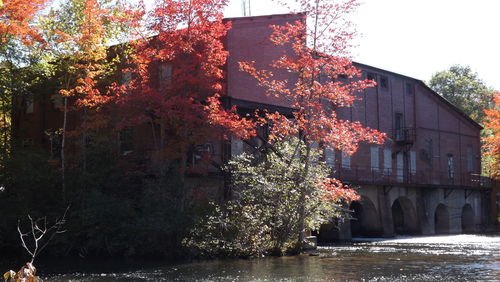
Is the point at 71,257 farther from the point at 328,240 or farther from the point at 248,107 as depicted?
the point at 328,240

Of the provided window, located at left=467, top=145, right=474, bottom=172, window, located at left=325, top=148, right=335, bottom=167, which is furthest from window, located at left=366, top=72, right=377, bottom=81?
window, located at left=467, top=145, right=474, bottom=172

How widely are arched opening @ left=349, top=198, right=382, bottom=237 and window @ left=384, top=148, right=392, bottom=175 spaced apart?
136 inches

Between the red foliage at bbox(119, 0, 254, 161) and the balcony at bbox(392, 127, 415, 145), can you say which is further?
the balcony at bbox(392, 127, 415, 145)

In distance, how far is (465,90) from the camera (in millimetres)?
65250

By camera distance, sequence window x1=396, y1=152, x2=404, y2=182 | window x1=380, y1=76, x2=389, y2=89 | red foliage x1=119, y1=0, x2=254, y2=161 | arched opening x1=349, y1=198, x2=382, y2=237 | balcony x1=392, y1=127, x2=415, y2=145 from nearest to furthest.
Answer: red foliage x1=119, y1=0, x2=254, y2=161 → arched opening x1=349, y1=198, x2=382, y2=237 → window x1=380, y1=76, x2=389, y2=89 → balcony x1=392, y1=127, x2=415, y2=145 → window x1=396, y1=152, x2=404, y2=182

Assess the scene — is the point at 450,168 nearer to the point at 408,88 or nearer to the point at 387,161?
the point at 408,88

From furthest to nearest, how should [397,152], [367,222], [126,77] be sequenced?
[397,152] → [367,222] → [126,77]

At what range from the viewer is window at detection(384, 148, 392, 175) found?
3879 cm

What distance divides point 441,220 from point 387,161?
7527 mm

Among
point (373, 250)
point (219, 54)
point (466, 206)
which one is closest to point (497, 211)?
point (466, 206)

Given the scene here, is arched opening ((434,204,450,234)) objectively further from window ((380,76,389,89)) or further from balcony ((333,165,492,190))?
window ((380,76,389,89))

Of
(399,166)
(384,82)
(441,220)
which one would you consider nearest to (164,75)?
(384,82)

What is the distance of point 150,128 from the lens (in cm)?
2455

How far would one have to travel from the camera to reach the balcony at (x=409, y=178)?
115ft
